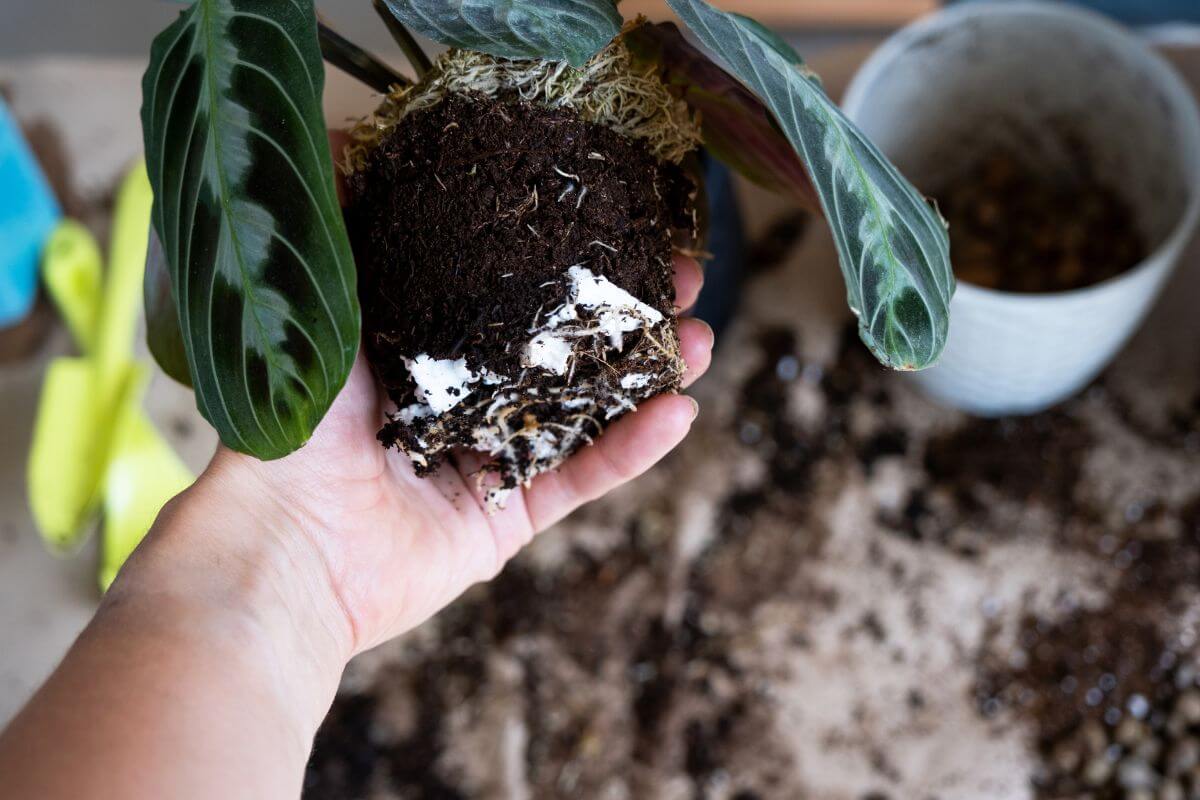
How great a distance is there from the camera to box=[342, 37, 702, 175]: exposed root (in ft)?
2.37

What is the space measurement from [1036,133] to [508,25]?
33.5 inches

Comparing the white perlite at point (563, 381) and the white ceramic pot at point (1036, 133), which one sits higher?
the white perlite at point (563, 381)

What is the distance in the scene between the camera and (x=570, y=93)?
72cm

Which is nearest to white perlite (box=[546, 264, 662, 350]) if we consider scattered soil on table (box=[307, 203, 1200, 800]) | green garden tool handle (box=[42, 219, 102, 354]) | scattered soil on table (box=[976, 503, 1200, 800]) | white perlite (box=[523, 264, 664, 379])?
white perlite (box=[523, 264, 664, 379])

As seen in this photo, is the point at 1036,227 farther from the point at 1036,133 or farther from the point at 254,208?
the point at 254,208

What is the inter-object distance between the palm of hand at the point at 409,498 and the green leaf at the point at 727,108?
0.10m

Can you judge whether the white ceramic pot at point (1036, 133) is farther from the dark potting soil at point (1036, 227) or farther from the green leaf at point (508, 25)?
the green leaf at point (508, 25)

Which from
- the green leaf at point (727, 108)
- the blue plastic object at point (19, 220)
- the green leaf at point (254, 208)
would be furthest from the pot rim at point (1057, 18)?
the blue plastic object at point (19, 220)

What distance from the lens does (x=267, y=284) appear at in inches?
23.3

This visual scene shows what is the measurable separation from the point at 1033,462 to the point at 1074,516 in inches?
3.1

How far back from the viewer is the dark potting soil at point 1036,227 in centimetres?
121

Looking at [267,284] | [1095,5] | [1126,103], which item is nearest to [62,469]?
[267,284]

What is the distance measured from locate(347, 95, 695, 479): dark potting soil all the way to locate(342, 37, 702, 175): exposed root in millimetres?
17

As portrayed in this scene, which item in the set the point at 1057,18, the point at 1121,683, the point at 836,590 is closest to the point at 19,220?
the point at 836,590
